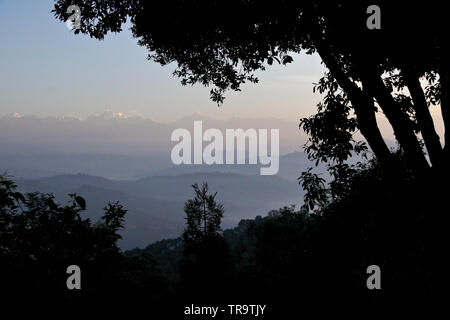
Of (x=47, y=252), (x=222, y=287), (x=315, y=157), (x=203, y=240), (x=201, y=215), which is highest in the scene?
(x=315, y=157)

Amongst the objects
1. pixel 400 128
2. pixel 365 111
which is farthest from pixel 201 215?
pixel 400 128

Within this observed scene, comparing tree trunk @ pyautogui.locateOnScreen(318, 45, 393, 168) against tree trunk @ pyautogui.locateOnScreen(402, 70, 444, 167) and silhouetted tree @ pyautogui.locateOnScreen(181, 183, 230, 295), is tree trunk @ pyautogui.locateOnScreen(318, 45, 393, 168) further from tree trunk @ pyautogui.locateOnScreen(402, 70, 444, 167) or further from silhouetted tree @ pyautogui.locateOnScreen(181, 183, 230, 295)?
silhouetted tree @ pyautogui.locateOnScreen(181, 183, 230, 295)

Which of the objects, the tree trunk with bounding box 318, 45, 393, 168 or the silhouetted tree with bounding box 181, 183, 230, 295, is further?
the silhouetted tree with bounding box 181, 183, 230, 295

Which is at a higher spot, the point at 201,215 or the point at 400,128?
the point at 400,128

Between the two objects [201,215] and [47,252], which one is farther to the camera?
[201,215]

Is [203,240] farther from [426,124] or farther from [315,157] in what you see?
[426,124]

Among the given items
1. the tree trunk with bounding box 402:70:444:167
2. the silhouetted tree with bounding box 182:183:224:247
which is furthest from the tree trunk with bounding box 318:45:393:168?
the silhouetted tree with bounding box 182:183:224:247

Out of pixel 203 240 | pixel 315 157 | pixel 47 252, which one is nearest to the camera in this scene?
pixel 47 252

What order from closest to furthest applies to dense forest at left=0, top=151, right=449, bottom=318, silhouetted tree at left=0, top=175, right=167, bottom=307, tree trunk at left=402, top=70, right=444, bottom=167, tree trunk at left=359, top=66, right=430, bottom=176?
silhouetted tree at left=0, top=175, right=167, bottom=307 < dense forest at left=0, top=151, right=449, bottom=318 < tree trunk at left=359, top=66, right=430, bottom=176 < tree trunk at left=402, top=70, right=444, bottom=167

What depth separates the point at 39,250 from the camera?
6.60 meters

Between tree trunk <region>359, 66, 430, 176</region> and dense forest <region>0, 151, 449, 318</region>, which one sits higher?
tree trunk <region>359, 66, 430, 176</region>
